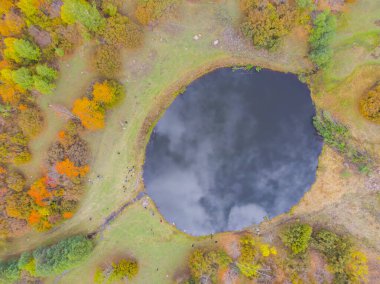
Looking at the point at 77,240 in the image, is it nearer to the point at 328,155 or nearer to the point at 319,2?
the point at 328,155

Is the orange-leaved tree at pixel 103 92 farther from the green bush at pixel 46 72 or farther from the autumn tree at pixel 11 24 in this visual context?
the autumn tree at pixel 11 24

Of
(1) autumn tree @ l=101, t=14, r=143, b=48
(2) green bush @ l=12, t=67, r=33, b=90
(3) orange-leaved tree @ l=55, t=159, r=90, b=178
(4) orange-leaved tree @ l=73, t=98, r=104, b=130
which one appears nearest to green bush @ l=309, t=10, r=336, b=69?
(1) autumn tree @ l=101, t=14, r=143, b=48

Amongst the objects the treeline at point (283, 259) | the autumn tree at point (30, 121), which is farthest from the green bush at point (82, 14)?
the treeline at point (283, 259)

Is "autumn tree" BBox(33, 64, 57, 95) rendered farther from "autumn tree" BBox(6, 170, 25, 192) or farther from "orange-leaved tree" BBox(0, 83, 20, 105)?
"autumn tree" BBox(6, 170, 25, 192)

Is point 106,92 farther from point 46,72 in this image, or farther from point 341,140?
point 341,140

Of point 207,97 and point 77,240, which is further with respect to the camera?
point 207,97

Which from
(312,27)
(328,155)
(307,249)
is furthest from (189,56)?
(307,249)

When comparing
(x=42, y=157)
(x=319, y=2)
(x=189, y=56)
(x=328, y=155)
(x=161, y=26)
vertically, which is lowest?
(x=42, y=157)
